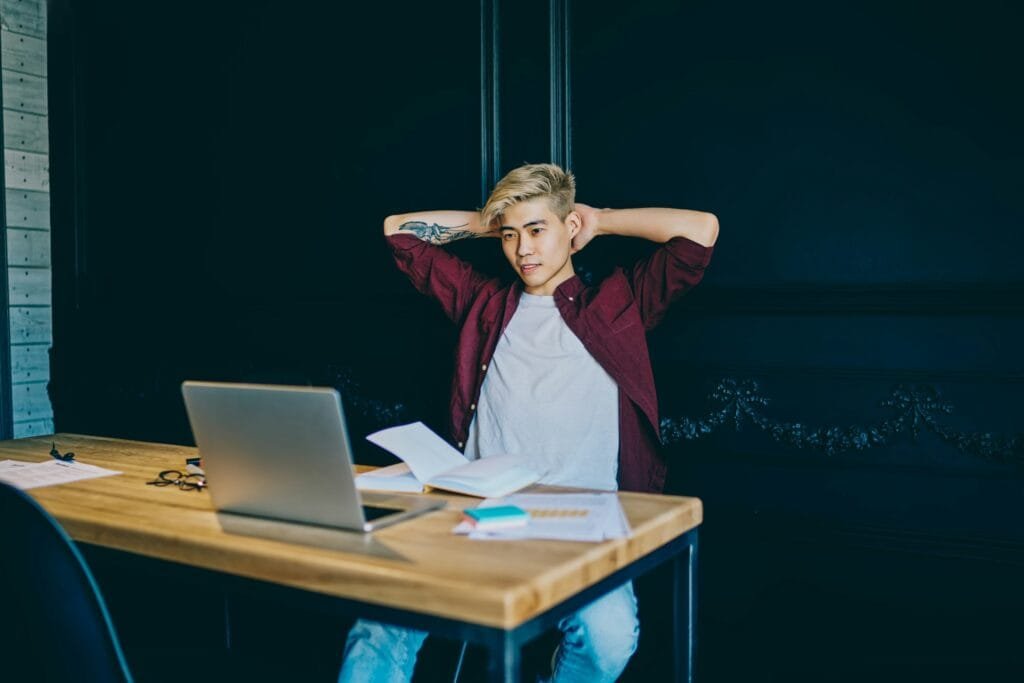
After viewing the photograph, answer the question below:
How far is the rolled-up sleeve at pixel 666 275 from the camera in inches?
100

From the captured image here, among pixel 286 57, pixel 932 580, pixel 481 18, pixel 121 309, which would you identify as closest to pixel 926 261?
pixel 932 580

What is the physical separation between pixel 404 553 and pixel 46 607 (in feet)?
1.64

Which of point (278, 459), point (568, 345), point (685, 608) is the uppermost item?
point (568, 345)

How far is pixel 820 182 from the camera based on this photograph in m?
2.67

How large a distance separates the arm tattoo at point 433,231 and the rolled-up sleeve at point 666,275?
65 cm

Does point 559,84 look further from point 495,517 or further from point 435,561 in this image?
point 435,561

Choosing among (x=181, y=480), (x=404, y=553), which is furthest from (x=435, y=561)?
(x=181, y=480)

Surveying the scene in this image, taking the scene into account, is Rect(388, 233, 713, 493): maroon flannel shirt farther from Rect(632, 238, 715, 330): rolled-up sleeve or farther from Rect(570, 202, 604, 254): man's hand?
Rect(570, 202, 604, 254): man's hand

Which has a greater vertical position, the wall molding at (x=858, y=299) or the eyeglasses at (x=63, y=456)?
the wall molding at (x=858, y=299)

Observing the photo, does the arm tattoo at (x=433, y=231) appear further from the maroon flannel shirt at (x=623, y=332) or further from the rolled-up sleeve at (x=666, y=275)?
the rolled-up sleeve at (x=666, y=275)

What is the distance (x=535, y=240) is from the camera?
2.63m

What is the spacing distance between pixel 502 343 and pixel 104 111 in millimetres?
2819

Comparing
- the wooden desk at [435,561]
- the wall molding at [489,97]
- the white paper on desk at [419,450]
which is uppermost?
the wall molding at [489,97]

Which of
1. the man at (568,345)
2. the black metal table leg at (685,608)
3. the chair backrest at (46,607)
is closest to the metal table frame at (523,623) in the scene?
the black metal table leg at (685,608)
